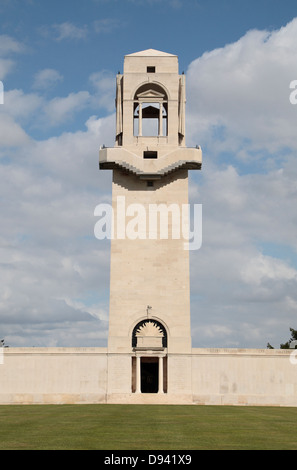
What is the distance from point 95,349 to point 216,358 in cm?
1211

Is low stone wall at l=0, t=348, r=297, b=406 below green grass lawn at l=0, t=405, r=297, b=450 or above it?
above

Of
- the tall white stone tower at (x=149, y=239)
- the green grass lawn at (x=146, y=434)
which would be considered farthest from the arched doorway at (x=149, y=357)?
the green grass lawn at (x=146, y=434)

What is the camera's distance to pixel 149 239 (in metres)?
61.2

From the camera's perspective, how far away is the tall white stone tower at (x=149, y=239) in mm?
57406

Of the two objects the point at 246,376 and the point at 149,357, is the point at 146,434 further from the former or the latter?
the point at 149,357

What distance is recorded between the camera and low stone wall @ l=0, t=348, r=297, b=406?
5556 cm

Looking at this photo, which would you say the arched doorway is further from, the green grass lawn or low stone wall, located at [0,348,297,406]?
the green grass lawn

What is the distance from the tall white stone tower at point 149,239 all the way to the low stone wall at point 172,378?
109cm

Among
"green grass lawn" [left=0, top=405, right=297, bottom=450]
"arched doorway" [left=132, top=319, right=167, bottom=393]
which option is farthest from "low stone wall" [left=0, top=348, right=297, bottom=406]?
"green grass lawn" [left=0, top=405, right=297, bottom=450]

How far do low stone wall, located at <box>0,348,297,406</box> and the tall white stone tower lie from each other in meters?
1.09

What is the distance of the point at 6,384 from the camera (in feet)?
184
